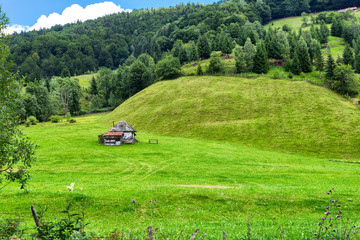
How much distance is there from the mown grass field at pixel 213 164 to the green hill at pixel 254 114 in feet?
1.19

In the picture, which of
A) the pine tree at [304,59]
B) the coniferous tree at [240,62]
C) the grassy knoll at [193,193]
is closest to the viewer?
the grassy knoll at [193,193]

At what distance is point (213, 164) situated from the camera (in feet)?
135

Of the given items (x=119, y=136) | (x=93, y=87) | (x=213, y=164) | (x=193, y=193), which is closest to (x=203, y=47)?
(x=93, y=87)

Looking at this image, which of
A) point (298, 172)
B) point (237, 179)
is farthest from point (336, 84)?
point (237, 179)

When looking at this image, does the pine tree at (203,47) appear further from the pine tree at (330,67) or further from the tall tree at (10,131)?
the tall tree at (10,131)

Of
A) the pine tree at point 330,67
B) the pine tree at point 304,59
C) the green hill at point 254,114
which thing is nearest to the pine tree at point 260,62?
the green hill at point 254,114

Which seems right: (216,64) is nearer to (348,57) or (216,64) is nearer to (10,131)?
(348,57)

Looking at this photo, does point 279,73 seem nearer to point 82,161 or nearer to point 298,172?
point 298,172

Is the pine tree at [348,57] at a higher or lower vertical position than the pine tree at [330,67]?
higher

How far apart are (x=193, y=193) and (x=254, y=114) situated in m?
64.3

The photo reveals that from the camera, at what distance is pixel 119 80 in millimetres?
148750

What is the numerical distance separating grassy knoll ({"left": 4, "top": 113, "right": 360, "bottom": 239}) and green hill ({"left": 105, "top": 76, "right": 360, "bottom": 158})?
17.5 meters

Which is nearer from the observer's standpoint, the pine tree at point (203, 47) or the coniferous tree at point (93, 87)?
the pine tree at point (203, 47)

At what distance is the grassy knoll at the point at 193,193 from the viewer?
15.0 m
